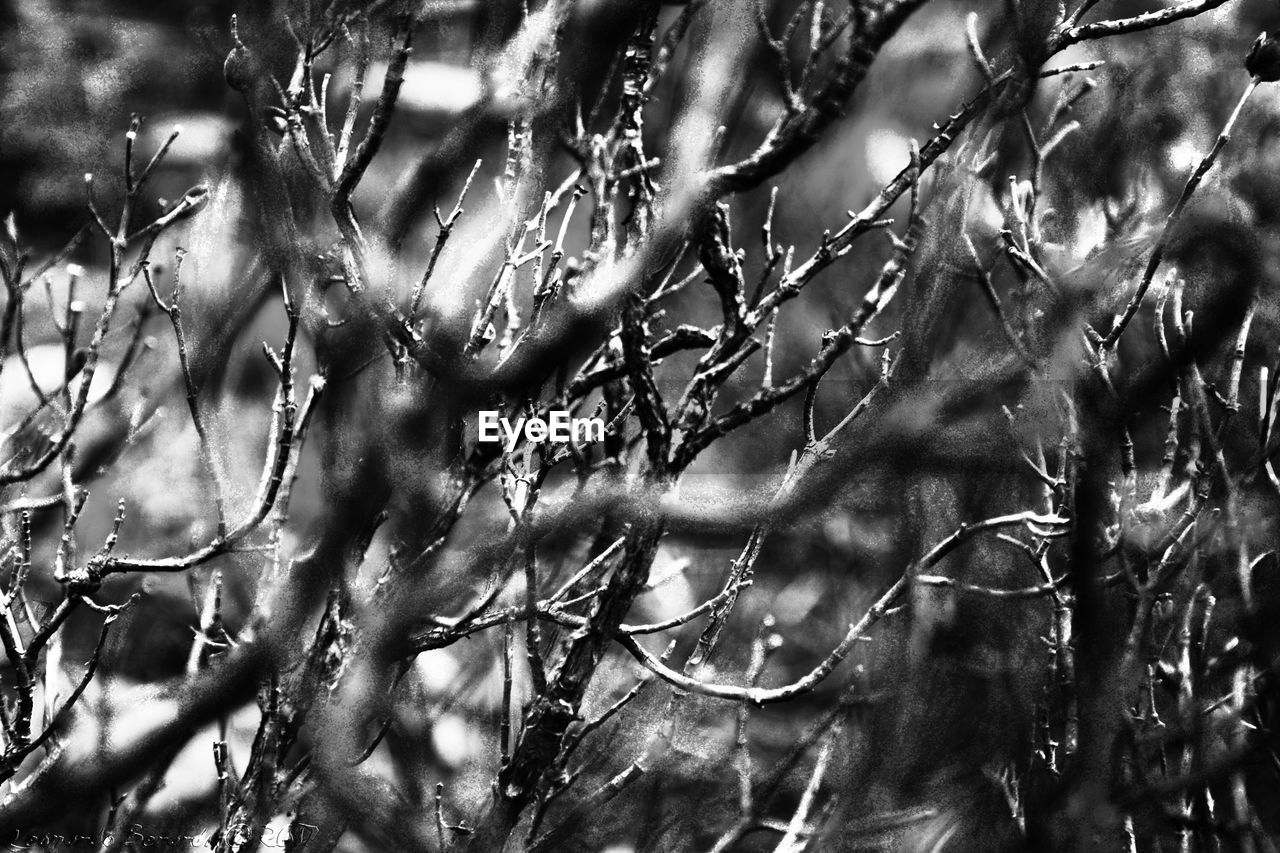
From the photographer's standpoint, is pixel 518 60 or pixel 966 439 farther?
pixel 518 60

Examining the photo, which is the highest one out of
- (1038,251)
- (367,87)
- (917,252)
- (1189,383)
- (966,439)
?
(367,87)

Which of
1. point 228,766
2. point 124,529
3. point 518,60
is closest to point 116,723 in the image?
point 228,766

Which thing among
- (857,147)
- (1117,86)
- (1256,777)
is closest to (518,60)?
(857,147)

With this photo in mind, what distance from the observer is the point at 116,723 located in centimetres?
152

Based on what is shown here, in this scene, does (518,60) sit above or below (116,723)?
above

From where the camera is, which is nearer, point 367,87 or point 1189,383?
point 1189,383

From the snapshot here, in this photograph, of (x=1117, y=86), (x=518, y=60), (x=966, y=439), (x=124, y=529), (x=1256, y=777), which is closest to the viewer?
(x=966, y=439)

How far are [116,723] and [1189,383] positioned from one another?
7.34 ft

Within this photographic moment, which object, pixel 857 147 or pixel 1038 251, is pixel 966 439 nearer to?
pixel 1038 251

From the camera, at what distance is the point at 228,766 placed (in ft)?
6.10

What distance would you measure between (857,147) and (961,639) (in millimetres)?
1452

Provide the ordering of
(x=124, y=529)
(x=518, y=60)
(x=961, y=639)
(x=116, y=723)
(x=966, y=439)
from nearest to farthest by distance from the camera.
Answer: (x=966, y=439), (x=116, y=723), (x=518, y=60), (x=961, y=639), (x=124, y=529)

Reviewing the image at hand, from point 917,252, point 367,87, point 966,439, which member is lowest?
point 966,439

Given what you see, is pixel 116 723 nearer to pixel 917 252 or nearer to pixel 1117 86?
pixel 917 252
